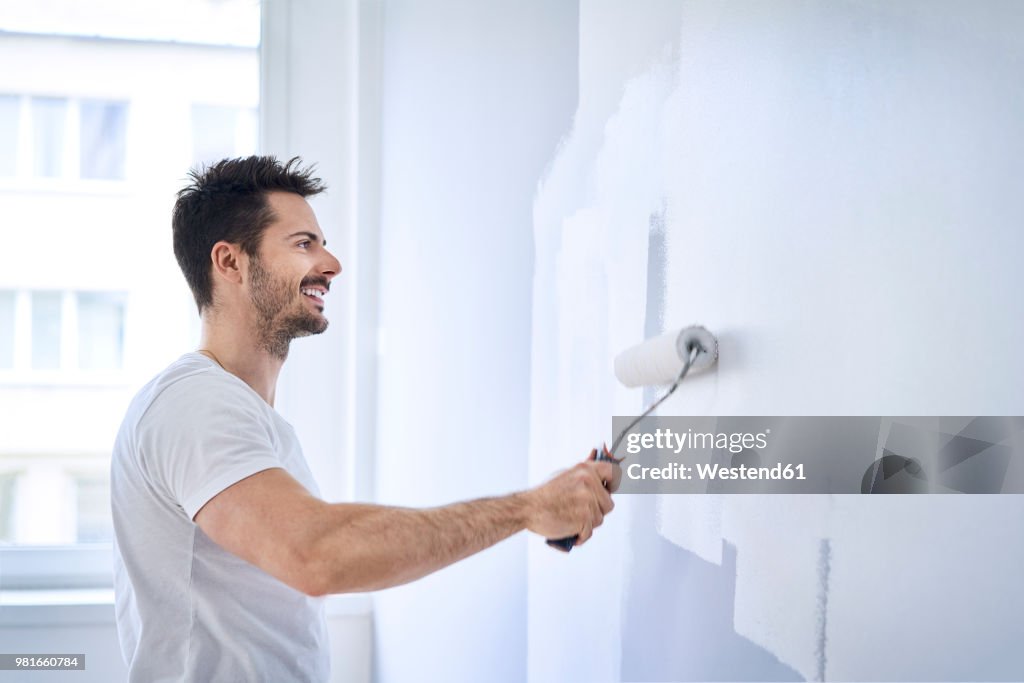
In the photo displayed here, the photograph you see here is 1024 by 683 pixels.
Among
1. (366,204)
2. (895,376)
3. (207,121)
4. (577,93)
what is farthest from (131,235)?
(895,376)

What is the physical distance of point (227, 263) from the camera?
1336mm

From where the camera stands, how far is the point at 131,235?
243 cm

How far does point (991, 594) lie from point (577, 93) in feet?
2.62

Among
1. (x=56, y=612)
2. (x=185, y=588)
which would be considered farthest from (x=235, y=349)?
(x=56, y=612)

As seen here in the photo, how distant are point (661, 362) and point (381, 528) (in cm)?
31

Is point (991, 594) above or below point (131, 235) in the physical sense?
below

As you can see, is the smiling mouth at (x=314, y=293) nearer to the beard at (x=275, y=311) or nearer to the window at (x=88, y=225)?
the beard at (x=275, y=311)

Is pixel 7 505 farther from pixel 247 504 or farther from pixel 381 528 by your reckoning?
pixel 381 528

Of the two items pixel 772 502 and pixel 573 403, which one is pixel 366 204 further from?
pixel 772 502

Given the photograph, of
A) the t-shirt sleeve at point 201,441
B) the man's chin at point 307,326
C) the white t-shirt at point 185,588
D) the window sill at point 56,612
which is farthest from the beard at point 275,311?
the window sill at point 56,612

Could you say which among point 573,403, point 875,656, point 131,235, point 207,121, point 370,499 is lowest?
point 370,499

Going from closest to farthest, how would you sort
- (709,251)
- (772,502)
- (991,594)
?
(991,594), (772,502), (709,251)

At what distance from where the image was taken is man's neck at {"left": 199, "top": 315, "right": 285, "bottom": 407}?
131 cm

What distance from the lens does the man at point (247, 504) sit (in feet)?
2.85
